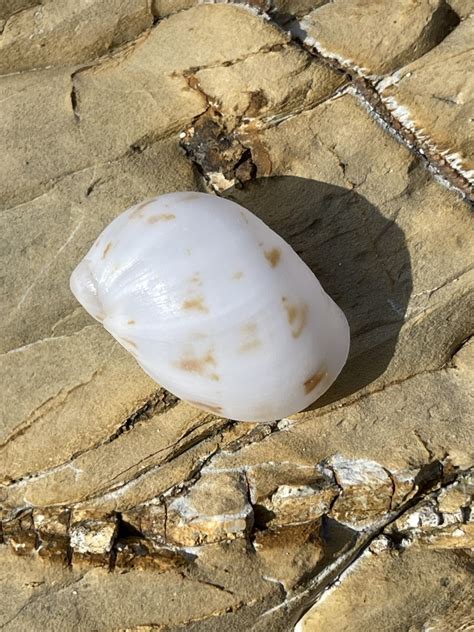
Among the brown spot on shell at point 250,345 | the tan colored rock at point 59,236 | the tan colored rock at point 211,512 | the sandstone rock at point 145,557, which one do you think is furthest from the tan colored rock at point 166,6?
the sandstone rock at point 145,557

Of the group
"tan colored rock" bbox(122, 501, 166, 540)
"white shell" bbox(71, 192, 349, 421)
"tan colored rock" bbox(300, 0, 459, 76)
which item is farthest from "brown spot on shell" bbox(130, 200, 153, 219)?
"tan colored rock" bbox(122, 501, 166, 540)

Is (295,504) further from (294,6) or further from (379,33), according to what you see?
(294,6)

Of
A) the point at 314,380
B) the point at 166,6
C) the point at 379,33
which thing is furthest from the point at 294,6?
the point at 314,380

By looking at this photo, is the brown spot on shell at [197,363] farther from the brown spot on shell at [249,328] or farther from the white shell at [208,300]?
the brown spot on shell at [249,328]

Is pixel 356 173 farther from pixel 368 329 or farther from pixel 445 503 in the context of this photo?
pixel 445 503

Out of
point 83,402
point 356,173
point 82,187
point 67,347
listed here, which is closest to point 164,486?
point 83,402

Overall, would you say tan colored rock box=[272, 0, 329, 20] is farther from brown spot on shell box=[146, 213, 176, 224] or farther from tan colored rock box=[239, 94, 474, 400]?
brown spot on shell box=[146, 213, 176, 224]
